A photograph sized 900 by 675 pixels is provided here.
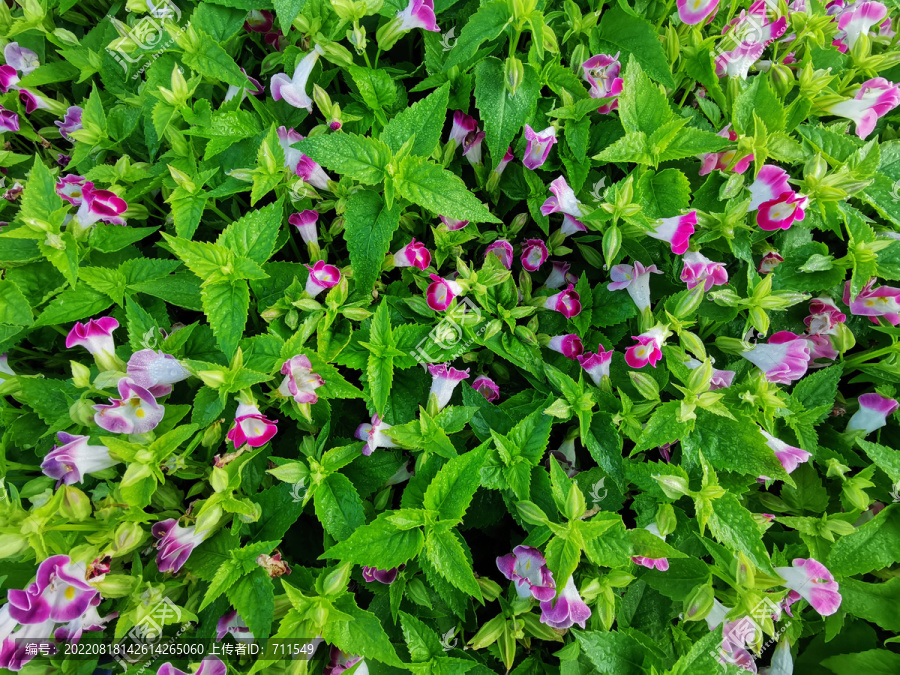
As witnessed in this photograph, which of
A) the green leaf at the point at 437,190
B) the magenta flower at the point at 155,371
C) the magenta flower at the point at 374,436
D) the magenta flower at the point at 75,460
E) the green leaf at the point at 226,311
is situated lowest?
Answer: the magenta flower at the point at 75,460

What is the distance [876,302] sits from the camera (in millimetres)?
1321

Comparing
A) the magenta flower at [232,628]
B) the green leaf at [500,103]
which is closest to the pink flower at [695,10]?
the green leaf at [500,103]

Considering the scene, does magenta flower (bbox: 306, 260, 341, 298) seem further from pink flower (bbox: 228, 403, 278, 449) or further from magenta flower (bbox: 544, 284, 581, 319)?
magenta flower (bbox: 544, 284, 581, 319)

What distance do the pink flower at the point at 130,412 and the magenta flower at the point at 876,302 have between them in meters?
1.65

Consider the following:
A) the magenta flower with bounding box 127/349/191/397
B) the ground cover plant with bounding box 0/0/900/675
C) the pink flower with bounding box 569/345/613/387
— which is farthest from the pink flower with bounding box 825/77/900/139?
the magenta flower with bounding box 127/349/191/397

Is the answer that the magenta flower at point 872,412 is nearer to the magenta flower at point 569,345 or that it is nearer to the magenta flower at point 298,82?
the magenta flower at point 569,345

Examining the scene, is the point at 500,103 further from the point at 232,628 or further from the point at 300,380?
the point at 232,628

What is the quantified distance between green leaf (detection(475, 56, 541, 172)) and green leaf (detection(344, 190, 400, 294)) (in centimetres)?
30

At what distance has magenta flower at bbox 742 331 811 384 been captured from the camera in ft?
4.03

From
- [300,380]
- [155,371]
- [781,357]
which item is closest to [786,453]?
[781,357]

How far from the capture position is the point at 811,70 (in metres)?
1.37

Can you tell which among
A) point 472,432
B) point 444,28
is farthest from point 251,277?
point 444,28

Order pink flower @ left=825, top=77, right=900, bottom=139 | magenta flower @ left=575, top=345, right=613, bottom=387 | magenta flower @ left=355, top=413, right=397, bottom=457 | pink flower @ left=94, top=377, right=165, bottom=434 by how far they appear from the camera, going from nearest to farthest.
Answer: pink flower @ left=94, top=377, right=165, bottom=434, magenta flower @ left=355, top=413, right=397, bottom=457, magenta flower @ left=575, top=345, right=613, bottom=387, pink flower @ left=825, top=77, right=900, bottom=139

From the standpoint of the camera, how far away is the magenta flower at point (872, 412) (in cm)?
130
